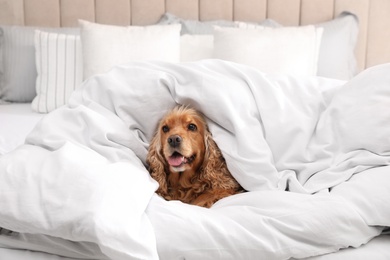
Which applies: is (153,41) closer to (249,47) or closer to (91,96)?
(249,47)

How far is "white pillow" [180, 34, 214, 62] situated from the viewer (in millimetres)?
2326

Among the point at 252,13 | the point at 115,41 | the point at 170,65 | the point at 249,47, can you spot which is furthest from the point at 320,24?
the point at 170,65

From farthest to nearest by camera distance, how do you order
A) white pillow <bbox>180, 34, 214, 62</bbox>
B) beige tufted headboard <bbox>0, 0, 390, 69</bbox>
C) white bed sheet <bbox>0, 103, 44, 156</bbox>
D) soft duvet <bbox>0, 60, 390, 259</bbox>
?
beige tufted headboard <bbox>0, 0, 390, 69</bbox>, white pillow <bbox>180, 34, 214, 62</bbox>, white bed sheet <bbox>0, 103, 44, 156</bbox>, soft duvet <bbox>0, 60, 390, 259</bbox>

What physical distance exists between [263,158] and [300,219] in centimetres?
32

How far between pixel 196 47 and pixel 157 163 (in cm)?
110

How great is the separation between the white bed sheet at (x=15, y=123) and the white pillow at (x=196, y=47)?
75cm

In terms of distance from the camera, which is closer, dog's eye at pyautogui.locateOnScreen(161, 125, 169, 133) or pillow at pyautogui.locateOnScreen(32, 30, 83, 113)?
dog's eye at pyautogui.locateOnScreen(161, 125, 169, 133)

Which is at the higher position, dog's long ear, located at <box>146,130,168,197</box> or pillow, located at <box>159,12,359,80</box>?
pillow, located at <box>159,12,359,80</box>

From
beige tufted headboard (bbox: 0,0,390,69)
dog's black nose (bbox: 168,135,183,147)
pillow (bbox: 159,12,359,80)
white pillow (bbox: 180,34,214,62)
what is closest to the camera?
dog's black nose (bbox: 168,135,183,147)

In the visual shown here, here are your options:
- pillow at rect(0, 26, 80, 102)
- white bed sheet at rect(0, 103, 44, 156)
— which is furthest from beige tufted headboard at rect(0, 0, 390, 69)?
white bed sheet at rect(0, 103, 44, 156)

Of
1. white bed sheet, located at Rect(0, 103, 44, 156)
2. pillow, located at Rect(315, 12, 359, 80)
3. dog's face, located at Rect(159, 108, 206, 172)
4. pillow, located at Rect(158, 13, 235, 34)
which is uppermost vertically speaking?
pillow, located at Rect(158, 13, 235, 34)

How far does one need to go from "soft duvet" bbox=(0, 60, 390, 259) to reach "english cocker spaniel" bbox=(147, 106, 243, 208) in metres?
0.04

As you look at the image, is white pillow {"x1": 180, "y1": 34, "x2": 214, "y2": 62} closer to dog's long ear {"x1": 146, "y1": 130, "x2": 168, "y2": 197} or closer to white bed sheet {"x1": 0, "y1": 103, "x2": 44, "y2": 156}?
white bed sheet {"x1": 0, "y1": 103, "x2": 44, "y2": 156}

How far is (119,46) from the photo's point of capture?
2191 millimetres
